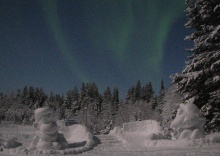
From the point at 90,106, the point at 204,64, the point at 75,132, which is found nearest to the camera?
the point at 204,64

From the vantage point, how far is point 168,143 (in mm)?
11961

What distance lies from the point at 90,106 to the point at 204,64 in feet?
147

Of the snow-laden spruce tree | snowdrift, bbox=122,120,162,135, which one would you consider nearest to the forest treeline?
snowdrift, bbox=122,120,162,135

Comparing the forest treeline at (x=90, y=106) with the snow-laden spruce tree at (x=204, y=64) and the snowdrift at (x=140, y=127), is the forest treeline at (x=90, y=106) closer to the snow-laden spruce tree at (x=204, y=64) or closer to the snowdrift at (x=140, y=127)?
the snowdrift at (x=140, y=127)

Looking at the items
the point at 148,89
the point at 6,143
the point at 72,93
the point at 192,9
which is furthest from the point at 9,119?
the point at 192,9

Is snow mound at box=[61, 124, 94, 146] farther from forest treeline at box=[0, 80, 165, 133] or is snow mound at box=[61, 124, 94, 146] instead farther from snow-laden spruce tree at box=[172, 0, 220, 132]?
Result: forest treeline at box=[0, 80, 165, 133]

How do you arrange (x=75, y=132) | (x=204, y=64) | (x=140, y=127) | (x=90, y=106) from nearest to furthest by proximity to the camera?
(x=204, y=64)
(x=75, y=132)
(x=140, y=127)
(x=90, y=106)

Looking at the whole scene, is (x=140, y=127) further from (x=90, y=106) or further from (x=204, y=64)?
(x=90, y=106)

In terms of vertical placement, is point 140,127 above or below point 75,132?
above

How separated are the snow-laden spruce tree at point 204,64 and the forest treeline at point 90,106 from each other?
32.2 metres

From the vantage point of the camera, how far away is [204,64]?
14492 millimetres

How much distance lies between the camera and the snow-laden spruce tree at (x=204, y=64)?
46.4 ft

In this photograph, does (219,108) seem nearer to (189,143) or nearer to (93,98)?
(189,143)

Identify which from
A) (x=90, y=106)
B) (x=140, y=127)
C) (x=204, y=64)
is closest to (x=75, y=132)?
(x=140, y=127)
